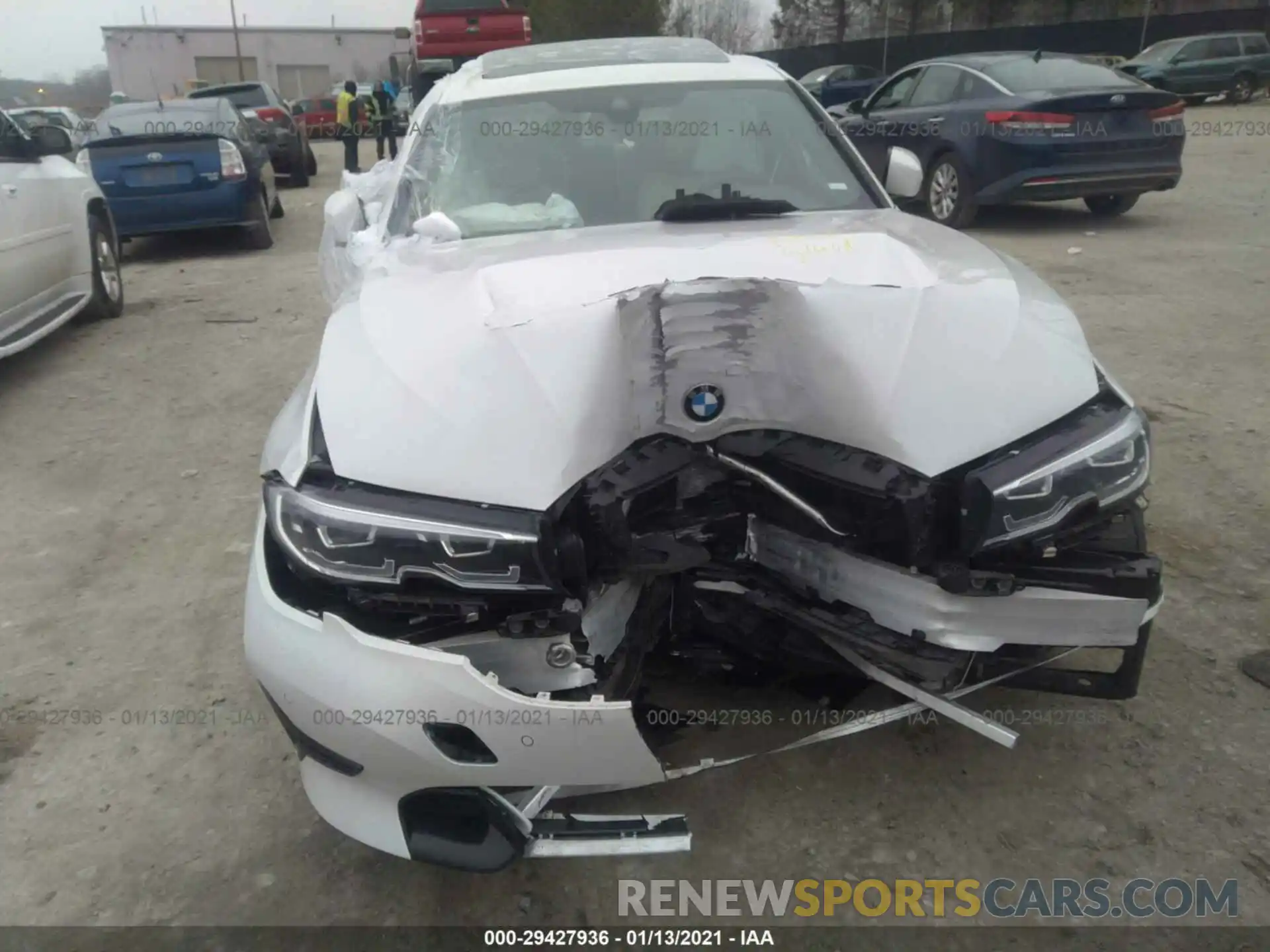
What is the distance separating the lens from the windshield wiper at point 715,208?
2977 mm

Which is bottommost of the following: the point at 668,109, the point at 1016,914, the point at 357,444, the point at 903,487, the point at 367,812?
the point at 1016,914

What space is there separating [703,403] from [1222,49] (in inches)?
946

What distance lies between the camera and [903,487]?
1998 mm

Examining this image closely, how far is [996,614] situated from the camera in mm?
2031

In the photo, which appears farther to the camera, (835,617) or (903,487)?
(835,617)

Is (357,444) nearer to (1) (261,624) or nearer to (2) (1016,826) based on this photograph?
(1) (261,624)

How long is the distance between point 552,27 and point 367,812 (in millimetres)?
39782

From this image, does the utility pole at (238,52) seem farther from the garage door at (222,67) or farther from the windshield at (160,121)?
the windshield at (160,121)

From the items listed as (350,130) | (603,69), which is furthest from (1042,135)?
(350,130)

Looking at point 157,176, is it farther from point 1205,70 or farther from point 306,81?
point 306,81

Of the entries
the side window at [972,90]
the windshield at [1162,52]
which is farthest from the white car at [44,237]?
the windshield at [1162,52]

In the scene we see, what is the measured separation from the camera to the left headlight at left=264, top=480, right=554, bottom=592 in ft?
5.96

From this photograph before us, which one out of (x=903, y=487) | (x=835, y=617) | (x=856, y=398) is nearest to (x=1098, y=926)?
(x=835, y=617)

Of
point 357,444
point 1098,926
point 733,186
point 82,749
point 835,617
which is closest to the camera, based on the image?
point 357,444
